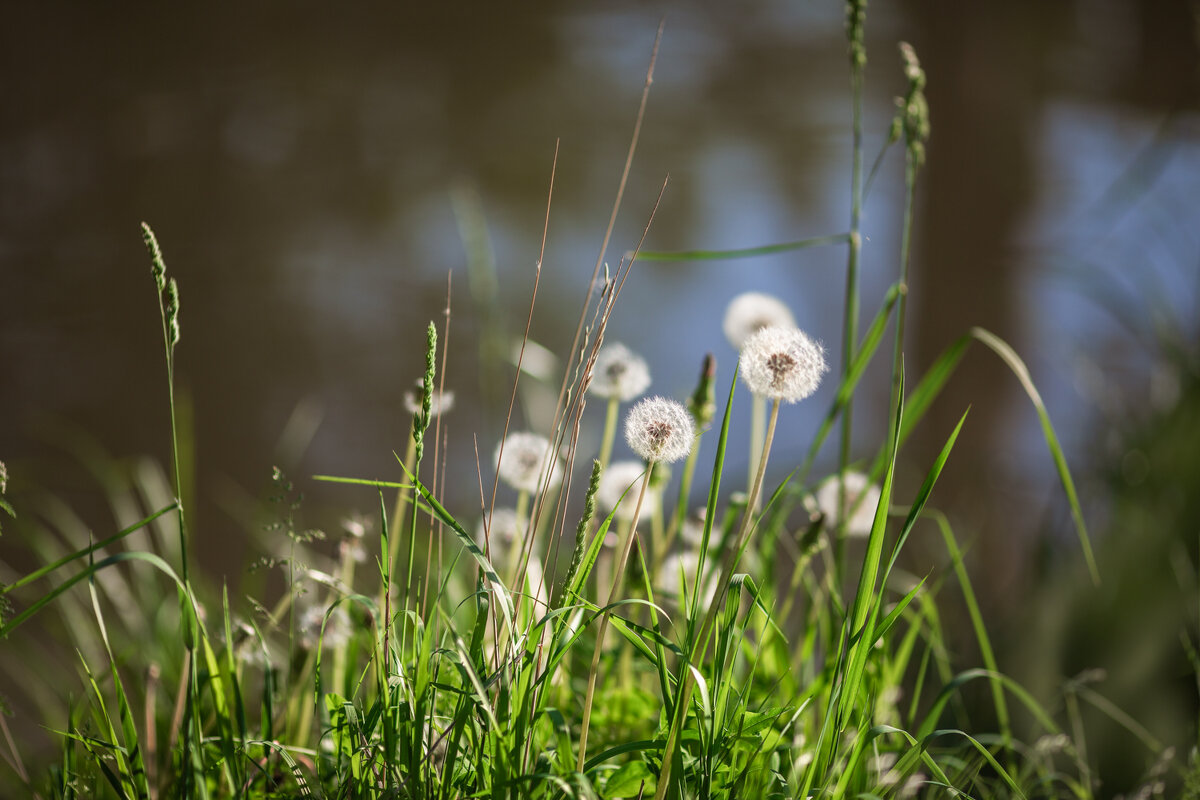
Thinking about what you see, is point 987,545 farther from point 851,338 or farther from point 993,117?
point 851,338

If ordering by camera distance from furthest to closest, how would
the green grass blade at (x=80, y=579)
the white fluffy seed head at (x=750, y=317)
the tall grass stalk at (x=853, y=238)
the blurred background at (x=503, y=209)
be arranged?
the blurred background at (x=503, y=209)
the white fluffy seed head at (x=750, y=317)
the tall grass stalk at (x=853, y=238)
the green grass blade at (x=80, y=579)

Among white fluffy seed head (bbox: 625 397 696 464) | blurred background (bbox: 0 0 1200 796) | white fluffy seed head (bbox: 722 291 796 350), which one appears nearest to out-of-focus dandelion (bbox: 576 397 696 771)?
white fluffy seed head (bbox: 625 397 696 464)

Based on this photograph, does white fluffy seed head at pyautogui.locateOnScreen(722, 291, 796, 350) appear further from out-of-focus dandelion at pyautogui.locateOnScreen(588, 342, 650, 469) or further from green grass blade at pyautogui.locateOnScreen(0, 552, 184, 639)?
green grass blade at pyautogui.locateOnScreen(0, 552, 184, 639)

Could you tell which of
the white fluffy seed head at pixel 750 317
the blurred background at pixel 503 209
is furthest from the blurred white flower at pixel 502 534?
the blurred background at pixel 503 209

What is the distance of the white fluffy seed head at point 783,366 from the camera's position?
11.0 inches

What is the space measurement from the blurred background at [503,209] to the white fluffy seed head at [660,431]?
70 cm

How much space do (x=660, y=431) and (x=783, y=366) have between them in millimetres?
52

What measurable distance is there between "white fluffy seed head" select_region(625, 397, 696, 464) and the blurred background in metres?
0.70

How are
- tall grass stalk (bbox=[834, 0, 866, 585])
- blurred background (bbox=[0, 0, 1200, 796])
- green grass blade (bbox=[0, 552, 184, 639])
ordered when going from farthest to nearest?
1. blurred background (bbox=[0, 0, 1200, 796])
2. tall grass stalk (bbox=[834, 0, 866, 585])
3. green grass blade (bbox=[0, 552, 184, 639])

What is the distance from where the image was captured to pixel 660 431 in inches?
10.5

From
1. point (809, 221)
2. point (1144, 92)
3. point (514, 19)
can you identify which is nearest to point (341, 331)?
point (514, 19)

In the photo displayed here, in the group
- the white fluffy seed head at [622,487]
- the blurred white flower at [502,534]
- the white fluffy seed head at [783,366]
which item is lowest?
the blurred white flower at [502,534]

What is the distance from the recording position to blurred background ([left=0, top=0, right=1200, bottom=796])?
46.0 inches

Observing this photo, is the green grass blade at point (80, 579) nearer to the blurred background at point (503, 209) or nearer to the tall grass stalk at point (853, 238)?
the tall grass stalk at point (853, 238)
